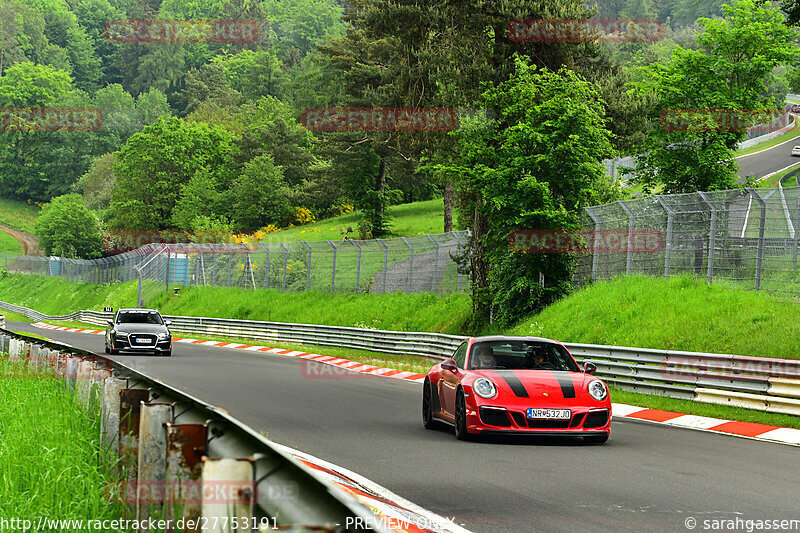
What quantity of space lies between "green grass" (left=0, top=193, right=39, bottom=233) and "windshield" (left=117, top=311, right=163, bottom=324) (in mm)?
117250

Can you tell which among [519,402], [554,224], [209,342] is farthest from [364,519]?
[209,342]

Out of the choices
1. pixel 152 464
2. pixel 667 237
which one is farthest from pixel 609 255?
pixel 152 464

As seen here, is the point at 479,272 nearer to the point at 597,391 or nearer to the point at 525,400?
the point at 597,391

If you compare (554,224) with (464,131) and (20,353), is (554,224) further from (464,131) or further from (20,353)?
(20,353)

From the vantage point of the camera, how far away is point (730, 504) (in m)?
7.86

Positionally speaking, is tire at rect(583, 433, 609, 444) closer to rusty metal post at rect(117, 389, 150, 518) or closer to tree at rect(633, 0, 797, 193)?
rusty metal post at rect(117, 389, 150, 518)

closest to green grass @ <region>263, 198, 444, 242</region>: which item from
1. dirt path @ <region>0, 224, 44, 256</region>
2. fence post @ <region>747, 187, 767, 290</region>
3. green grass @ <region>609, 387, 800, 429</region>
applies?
dirt path @ <region>0, 224, 44, 256</region>

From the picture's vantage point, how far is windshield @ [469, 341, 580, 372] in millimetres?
12555

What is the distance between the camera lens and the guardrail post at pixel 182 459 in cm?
448

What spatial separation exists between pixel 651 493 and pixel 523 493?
1.07 m

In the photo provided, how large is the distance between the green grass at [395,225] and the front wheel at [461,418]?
201 ft

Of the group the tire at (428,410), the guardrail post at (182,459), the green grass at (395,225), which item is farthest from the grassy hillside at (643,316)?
the green grass at (395,225)

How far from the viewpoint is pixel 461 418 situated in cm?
1196

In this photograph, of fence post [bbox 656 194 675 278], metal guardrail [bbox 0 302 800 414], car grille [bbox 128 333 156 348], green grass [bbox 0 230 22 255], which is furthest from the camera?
green grass [bbox 0 230 22 255]
